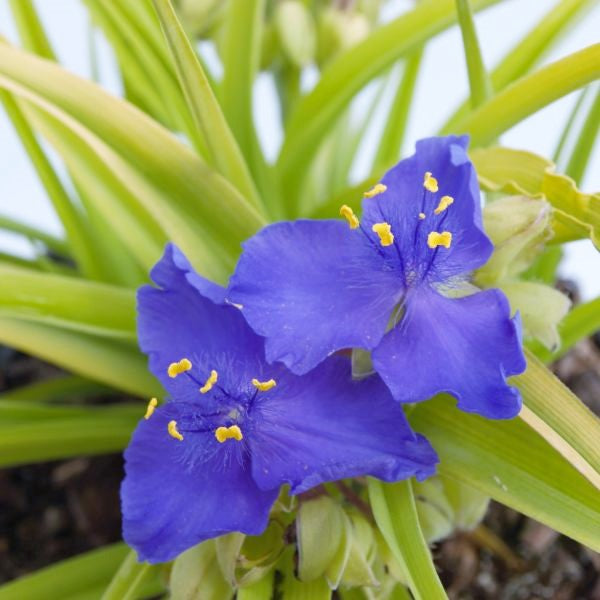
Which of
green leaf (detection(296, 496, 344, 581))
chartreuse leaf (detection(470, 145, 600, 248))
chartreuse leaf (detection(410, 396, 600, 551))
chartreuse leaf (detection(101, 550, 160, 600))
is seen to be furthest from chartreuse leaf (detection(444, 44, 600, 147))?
chartreuse leaf (detection(101, 550, 160, 600))

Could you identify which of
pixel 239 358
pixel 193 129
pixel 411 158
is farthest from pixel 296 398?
pixel 193 129

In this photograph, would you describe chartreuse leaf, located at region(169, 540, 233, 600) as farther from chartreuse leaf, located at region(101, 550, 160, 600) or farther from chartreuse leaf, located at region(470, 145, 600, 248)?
chartreuse leaf, located at region(470, 145, 600, 248)

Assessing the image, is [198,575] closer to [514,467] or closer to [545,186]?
[514,467]

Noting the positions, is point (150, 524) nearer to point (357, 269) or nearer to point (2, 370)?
point (357, 269)

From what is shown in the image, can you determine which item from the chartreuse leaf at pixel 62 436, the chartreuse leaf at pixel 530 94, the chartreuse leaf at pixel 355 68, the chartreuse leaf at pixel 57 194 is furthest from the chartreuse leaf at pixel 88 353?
the chartreuse leaf at pixel 530 94

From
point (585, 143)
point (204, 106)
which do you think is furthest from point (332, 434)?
point (585, 143)

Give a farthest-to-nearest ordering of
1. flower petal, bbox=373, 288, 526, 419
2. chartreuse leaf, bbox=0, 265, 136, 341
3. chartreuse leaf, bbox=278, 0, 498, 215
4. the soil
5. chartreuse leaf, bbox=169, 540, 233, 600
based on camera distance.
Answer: the soil, chartreuse leaf, bbox=278, 0, 498, 215, chartreuse leaf, bbox=0, 265, 136, 341, chartreuse leaf, bbox=169, 540, 233, 600, flower petal, bbox=373, 288, 526, 419
